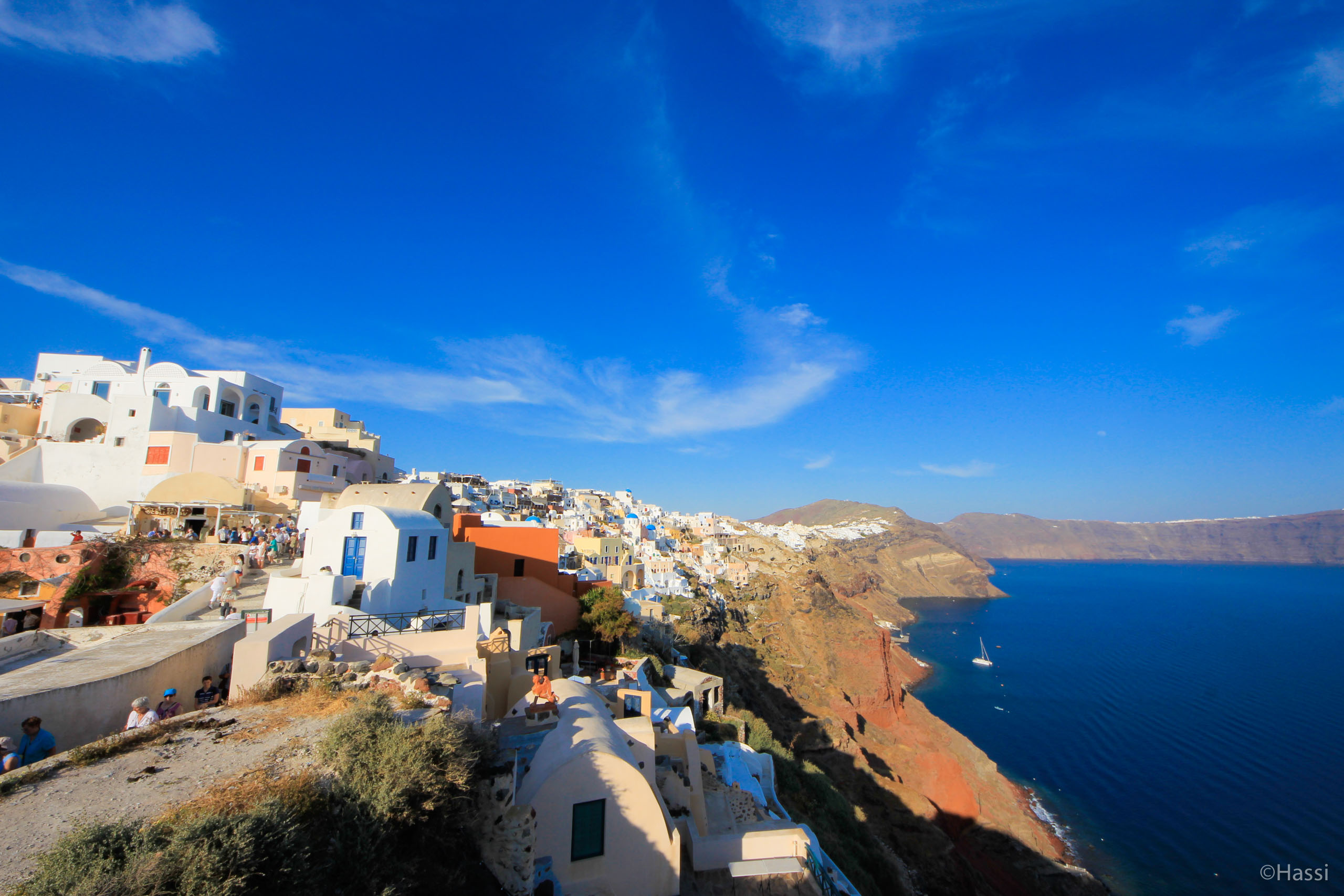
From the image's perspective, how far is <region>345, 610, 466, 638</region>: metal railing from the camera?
475 inches

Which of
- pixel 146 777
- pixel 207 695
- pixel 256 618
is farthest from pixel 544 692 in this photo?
pixel 256 618

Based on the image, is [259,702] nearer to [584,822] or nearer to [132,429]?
[584,822]

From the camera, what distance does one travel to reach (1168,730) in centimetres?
4688

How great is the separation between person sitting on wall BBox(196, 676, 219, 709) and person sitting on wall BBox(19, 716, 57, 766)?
2.00 meters

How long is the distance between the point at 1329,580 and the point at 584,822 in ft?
895

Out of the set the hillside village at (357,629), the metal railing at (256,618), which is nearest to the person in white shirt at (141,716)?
the hillside village at (357,629)

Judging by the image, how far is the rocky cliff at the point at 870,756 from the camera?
80.3 feet

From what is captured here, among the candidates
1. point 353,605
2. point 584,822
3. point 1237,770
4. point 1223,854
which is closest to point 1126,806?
point 1223,854

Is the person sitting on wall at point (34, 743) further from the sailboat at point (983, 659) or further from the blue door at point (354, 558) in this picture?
the sailboat at point (983, 659)

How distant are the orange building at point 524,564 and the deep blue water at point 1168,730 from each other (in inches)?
1267

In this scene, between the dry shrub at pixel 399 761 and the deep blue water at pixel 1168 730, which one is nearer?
the dry shrub at pixel 399 761

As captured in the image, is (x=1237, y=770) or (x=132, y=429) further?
(x=1237, y=770)

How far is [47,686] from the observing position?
757cm

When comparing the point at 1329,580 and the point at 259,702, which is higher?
the point at 259,702
